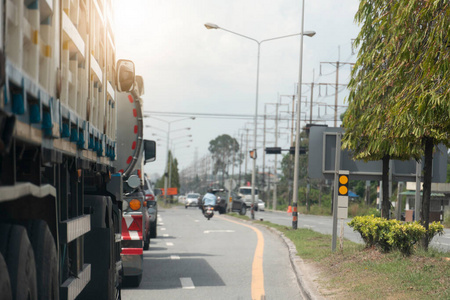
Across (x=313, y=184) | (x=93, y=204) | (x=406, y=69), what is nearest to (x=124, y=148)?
(x=93, y=204)

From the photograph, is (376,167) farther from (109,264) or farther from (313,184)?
(313,184)

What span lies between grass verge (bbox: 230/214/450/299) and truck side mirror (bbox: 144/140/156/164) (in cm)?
336

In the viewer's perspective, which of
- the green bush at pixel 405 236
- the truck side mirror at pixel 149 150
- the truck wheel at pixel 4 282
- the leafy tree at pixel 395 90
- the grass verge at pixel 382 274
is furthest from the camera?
the green bush at pixel 405 236

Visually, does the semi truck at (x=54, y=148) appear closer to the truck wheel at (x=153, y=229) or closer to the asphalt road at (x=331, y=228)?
the asphalt road at (x=331, y=228)

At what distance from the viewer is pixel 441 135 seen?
1198cm

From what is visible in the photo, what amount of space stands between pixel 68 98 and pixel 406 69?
5.08 meters

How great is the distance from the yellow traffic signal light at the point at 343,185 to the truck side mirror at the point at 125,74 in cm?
715

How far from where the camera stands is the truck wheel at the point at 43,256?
436cm

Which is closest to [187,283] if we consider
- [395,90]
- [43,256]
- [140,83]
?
[140,83]

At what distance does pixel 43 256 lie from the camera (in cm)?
443

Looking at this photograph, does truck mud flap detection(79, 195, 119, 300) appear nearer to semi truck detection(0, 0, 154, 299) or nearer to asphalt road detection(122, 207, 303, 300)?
semi truck detection(0, 0, 154, 299)

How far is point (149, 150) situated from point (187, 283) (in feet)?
7.27

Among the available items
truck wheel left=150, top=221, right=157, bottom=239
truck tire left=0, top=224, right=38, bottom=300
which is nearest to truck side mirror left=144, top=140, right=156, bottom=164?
truck tire left=0, top=224, right=38, bottom=300

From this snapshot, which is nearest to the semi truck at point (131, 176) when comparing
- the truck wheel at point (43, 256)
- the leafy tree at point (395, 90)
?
the leafy tree at point (395, 90)
